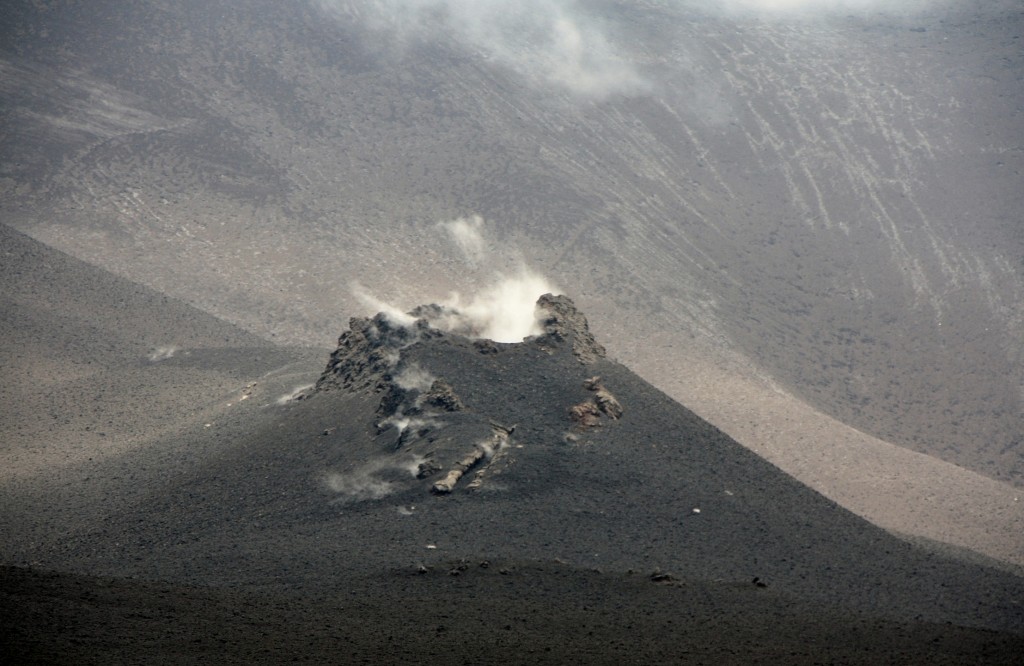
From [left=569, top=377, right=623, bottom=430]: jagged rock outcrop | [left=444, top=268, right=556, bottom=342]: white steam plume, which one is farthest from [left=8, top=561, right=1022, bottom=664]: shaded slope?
[left=444, top=268, right=556, bottom=342]: white steam plume

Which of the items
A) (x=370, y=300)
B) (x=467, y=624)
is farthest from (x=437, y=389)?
(x=370, y=300)

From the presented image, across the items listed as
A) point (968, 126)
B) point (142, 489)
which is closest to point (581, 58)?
point (968, 126)

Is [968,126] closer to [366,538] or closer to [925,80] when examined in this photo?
[925,80]

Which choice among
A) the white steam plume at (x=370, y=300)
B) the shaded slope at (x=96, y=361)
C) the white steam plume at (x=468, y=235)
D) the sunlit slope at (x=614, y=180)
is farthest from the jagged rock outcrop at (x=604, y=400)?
the white steam plume at (x=468, y=235)

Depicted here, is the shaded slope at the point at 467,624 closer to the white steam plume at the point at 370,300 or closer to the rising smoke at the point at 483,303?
the rising smoke at the point at 483,303

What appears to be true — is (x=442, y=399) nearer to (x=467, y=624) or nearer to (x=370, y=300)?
(x=467, y=624)

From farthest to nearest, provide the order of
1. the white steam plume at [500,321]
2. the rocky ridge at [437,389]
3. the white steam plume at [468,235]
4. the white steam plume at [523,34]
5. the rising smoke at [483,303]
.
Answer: the white steam plume at [523,34] < the white steam plume at [468,235] < the rising smoke at [483,303] < the white steam plume at [500,321] < the rocky ridge at [437,389]

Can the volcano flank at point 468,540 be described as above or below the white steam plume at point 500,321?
below
